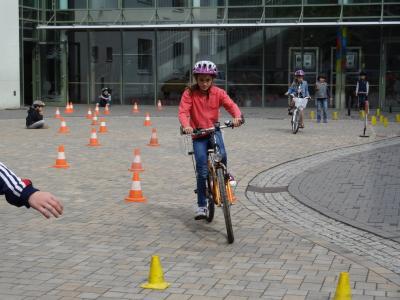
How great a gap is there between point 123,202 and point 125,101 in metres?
25.4

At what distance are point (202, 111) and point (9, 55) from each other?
24784mm

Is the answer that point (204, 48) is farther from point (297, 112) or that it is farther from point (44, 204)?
point (44, 204)

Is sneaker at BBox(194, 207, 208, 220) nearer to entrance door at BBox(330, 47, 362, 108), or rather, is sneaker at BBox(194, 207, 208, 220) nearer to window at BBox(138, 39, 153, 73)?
entrance door at BBox(330, 47, 362, 108)

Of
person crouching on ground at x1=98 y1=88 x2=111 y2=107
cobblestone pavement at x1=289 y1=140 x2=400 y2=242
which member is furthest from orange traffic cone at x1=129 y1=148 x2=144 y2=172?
person crouching on ground at x1=98 y1=88 x2=111 y2=107

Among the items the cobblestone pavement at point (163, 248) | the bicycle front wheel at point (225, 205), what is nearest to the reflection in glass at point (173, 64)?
the cobblestone pavement at point (163, 248)

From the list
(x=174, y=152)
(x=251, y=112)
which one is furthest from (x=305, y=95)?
(x=251, y=112)

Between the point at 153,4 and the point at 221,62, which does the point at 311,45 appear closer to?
the point at 221,62

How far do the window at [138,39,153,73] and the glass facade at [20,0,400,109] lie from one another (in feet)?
0.17

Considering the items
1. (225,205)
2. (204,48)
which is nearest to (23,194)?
(225,205)

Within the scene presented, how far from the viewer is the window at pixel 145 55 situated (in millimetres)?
33031

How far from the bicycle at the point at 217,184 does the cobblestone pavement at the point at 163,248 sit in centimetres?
24

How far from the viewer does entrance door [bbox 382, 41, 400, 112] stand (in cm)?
3012

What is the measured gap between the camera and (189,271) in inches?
221

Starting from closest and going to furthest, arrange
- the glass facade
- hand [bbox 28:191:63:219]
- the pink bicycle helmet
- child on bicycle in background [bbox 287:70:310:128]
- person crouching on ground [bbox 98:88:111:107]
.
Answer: hand [bbox 28:191:63:219]
the pink bicycle helmet
child on bicycle in background [bbox 287:70:310:128]
the glass facade
person crouching on ground [bbox 98:88:111:107]
